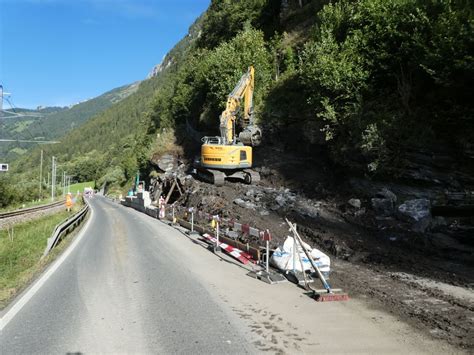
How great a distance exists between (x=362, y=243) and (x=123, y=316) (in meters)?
8.32

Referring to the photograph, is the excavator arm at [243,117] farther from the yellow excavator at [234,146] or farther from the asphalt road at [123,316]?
the asphalt road at [123,316]

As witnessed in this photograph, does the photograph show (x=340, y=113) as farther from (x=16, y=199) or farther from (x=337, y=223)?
(x=16, y=199)

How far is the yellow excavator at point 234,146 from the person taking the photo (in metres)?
23.9

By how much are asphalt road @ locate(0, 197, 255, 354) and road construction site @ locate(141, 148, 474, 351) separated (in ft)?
9.33

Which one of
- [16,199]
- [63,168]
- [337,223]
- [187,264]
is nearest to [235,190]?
[337,223]

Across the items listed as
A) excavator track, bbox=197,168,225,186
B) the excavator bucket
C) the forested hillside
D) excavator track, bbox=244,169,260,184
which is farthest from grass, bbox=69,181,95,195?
the excavator bucket

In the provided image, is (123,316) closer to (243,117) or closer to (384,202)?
(384,202)

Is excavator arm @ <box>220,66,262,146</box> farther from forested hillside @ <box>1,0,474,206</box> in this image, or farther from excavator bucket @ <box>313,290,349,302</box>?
excavator bucket @ <box>313,290,349,302</box>

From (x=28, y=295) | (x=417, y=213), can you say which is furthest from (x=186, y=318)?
(x=417, y=213)

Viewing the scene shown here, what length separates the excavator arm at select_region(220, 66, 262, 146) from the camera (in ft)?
84.2

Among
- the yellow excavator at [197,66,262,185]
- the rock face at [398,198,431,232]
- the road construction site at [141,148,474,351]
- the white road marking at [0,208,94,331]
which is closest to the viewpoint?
the white road marking at [0,208,94,331]

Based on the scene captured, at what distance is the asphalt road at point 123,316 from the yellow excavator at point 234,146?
13745mm

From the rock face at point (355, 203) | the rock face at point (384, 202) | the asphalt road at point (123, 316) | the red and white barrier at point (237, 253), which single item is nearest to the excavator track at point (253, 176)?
the rock face at point (355, 203)

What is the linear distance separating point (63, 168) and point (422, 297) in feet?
557
